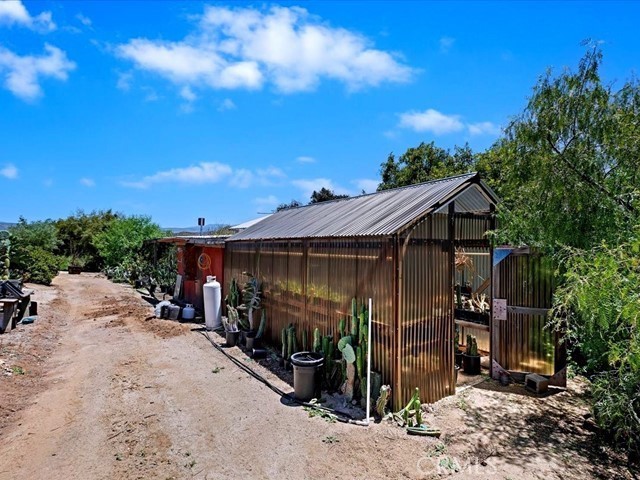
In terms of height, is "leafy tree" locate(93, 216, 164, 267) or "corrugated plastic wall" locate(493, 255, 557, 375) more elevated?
"leafy tree" locate(93, 216, 164, 267)

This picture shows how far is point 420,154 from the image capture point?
2467cm

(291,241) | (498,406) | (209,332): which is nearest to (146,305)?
(209,332)

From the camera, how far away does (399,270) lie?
5.80 m

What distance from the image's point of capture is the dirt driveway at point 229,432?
4.53m

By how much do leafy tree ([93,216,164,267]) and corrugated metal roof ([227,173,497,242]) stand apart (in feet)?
65.4

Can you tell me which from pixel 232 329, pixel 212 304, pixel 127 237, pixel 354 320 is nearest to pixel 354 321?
pixel 354 320

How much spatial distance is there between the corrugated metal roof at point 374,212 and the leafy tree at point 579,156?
1.03 m

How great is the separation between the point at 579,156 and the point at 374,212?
340 centimetres

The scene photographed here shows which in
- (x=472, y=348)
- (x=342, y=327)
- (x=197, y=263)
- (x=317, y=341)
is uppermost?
(x=197, y=263)

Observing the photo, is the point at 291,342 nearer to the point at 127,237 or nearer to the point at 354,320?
the point at 354,320

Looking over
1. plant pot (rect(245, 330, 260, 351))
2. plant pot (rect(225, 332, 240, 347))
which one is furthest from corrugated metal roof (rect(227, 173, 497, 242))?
plant pot (rect(225, 332, 240, 347))

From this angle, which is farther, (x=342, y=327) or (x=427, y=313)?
(x=342, y=327)

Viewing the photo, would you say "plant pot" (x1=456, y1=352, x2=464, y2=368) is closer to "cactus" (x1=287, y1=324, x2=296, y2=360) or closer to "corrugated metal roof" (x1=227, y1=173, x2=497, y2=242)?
"corrugated metal roof" (x1=227, y1=173, x2=497, y2=242)

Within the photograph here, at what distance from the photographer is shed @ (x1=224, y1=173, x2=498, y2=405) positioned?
5.89 metres
